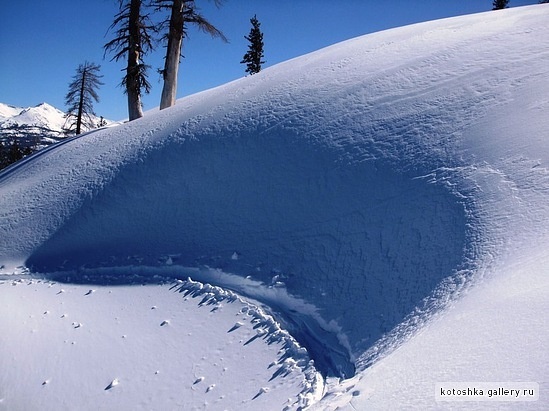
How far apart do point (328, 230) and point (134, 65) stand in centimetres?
927

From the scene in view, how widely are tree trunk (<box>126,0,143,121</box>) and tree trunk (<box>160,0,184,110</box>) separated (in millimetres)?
780

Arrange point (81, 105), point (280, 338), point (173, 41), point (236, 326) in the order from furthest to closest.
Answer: point (81, 105) → point (173, 41) → point (236, 326) → point (280, 338)

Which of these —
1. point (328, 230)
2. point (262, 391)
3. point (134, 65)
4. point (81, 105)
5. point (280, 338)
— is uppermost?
point (81, 105)

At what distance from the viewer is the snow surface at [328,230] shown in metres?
→ 3.23

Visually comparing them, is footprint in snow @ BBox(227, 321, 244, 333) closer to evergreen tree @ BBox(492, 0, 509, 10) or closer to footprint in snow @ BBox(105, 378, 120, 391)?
footprint in snow @ BBox(105, 378, 120, 391)

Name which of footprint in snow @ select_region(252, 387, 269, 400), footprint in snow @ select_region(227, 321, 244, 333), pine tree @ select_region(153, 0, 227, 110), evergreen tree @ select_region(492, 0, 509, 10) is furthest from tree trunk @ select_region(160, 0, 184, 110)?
evergreen tree @ select_region(492, 0, 509, 10)

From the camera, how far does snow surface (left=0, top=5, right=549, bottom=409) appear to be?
323cm

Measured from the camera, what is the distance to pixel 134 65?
37.2 ft

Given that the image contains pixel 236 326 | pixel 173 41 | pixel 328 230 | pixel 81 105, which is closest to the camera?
pixel 236 326

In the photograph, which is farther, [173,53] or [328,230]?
[173,53]

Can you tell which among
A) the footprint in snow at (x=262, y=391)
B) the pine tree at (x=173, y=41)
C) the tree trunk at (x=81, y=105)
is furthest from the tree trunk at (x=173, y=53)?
the tree trunk at (x=81, y=105)

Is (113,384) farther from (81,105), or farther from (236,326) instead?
(81,105)

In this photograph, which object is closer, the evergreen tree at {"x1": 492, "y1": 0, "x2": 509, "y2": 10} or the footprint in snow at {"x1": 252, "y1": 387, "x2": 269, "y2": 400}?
the footprint in snow at {"x1": 252, "y1": 387, "x2": 269, "y2": 400}

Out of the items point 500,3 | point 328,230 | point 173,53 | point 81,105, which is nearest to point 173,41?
point 173,53
